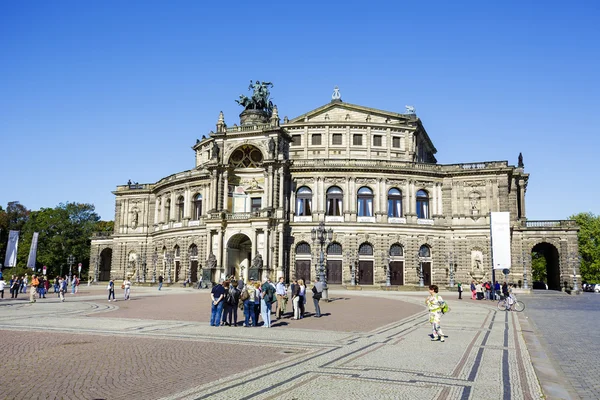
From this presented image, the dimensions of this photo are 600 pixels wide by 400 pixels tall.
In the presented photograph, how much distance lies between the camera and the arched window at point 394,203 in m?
62.2

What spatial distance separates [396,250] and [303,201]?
12.8 metres

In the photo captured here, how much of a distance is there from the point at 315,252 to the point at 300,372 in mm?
49233

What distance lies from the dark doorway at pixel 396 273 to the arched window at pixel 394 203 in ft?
19.7

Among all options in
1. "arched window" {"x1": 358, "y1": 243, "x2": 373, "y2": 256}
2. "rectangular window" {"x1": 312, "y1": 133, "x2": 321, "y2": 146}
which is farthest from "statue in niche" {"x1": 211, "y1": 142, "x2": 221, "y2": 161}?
"arched window" {"x1": 358, "y1": 243, "x2": 373, "y2": 256}

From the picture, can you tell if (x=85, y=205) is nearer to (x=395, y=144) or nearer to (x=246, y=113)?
(x=246, y=113)

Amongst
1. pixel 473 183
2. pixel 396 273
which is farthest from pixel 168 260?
pixel 473 183

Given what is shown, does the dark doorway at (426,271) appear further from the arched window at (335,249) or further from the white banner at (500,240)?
the white banner at (500,240)

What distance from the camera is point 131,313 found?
2477 centimetres

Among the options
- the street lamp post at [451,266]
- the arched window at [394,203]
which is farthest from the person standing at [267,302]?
the arched window at [394,203]

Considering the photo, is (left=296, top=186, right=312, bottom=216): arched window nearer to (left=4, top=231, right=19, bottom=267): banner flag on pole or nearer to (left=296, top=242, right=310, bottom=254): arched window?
(left=296, top=242, right=310, bottom=254): arched window

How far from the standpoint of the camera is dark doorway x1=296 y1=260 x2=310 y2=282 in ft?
199

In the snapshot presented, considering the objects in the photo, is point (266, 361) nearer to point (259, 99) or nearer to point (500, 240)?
point (500, 240)

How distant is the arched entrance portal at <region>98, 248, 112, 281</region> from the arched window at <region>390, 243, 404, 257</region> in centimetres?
4820

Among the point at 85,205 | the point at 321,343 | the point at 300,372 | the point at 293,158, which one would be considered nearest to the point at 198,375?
the point at 300,372
